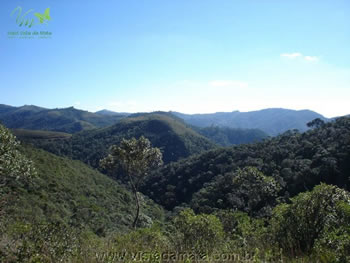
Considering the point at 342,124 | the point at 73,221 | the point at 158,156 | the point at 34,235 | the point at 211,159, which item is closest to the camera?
the point at 34,235

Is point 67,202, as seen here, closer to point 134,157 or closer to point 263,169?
point 134,157

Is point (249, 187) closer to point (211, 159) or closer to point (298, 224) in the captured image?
point (298, 224)

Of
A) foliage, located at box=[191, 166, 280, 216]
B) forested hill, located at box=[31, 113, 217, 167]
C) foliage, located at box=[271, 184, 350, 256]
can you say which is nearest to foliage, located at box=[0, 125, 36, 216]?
foliage, located at box=[271, 184, 350, 256]

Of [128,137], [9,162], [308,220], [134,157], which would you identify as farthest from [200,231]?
[128,137]

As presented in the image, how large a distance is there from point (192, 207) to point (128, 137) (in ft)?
331

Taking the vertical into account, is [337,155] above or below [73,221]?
above

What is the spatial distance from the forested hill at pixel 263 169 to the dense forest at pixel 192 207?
9.6 inches

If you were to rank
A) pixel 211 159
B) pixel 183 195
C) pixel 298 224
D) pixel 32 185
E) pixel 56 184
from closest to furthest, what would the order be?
pixel 298 224, pixel 32 185, pixel 56 184, pixel 183 195, pixel 211 159

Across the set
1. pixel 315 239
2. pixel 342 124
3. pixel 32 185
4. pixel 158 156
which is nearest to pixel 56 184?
pixel 32 185

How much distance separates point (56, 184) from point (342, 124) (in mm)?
66193

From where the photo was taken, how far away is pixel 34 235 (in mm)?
5242

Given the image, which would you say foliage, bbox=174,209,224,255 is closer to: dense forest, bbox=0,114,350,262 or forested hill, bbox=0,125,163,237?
dense forest, bbox=0,114,350,262

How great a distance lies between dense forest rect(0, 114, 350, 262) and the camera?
4.81 metres

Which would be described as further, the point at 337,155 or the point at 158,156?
the point at 337,155
